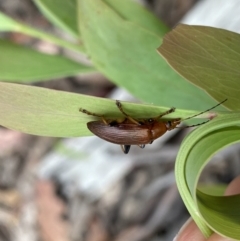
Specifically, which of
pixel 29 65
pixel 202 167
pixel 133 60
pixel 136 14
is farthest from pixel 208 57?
pixel 29 65

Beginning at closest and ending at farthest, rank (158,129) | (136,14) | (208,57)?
(208,57) → (158,129) → (136,14)

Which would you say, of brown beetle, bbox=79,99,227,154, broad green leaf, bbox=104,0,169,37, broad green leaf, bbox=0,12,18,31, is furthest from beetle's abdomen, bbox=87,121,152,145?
broad green leaf, bbox=0,12,18,31

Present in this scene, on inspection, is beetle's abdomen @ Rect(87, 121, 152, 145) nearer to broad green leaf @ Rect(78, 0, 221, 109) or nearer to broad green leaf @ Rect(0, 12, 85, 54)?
broad green leaf @ Rect(78, 0, 221, 109)

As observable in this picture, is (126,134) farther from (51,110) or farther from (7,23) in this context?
(7,23)

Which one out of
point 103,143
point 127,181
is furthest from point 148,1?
point 127,181

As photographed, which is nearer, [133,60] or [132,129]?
[132,129]

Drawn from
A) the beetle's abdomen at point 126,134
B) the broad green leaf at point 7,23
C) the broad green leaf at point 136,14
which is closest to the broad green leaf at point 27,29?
the broad green leaf at point 7,23
